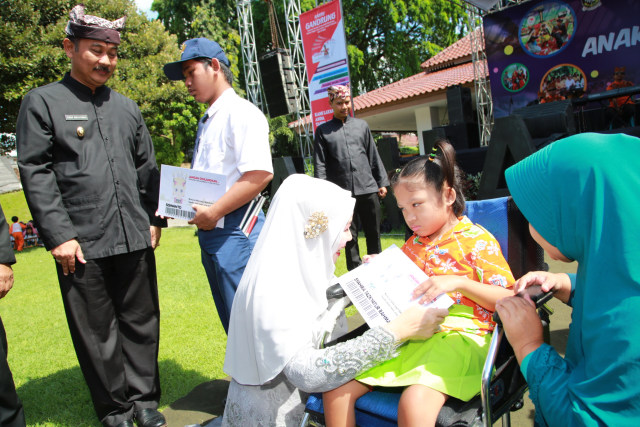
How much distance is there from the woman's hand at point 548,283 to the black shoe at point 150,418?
2250 millimetres

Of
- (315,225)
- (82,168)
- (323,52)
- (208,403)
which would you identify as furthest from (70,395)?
(323,52)

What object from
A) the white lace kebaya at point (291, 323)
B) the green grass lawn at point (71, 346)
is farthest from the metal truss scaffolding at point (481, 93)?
the white lace kebaya at point (291, 323)

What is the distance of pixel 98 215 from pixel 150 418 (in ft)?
4.21

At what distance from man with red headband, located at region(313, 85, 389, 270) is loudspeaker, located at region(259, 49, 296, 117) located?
25.1ft

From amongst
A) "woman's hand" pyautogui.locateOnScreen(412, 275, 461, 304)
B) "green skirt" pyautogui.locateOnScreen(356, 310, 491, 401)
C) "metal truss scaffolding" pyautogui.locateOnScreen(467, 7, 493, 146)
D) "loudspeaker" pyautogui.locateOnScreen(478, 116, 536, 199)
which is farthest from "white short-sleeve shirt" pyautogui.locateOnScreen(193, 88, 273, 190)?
"metal truss scaffolding" pyautogui.locateOnScreen(467, 7, 493, 146)

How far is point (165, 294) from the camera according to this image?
6137mm

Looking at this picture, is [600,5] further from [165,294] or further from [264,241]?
[264,241]

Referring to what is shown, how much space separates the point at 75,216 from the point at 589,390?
2559 mm

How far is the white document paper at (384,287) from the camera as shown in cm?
174

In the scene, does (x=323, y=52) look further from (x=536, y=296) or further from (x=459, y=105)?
(x=536, y=296)

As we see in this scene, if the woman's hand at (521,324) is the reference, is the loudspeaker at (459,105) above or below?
above

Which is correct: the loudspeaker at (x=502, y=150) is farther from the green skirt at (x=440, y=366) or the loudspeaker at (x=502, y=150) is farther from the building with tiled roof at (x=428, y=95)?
the building with tiled roof at (x=428, y=95)

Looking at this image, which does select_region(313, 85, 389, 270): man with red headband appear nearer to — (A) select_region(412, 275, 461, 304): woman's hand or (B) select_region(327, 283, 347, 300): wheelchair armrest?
(B) select_region(327, 283, 347, 300): wheelchair armrest

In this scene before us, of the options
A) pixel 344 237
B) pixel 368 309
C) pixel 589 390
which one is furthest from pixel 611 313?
pixel 344 237
